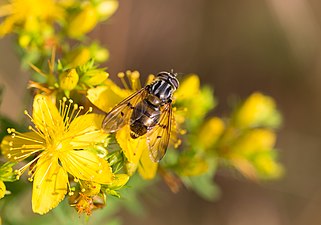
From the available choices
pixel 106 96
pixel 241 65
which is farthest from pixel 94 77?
pixel 241 65

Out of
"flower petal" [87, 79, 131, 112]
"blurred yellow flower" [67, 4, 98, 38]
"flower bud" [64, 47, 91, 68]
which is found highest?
"blurred yellow flower" [67, 4, 98, 38]

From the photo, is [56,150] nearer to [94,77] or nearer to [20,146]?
[20,146]

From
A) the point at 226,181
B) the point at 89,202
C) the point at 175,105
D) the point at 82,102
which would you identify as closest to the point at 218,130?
the point at 175,105

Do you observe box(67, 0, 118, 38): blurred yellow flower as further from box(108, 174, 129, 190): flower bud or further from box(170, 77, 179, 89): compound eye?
box(108, 174, 129, 190): flower bud

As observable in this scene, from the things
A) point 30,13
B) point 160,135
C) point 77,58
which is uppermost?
point 30,13

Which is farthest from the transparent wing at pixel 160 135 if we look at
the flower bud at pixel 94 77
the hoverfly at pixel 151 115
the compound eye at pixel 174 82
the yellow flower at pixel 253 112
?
the yellow flower at pixel 253 112

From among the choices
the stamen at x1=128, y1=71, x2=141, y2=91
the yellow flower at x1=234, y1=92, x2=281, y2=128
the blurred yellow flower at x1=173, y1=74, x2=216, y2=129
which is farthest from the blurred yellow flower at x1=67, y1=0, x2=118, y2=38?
the yellow flower at x1=234, y1=92, x2=281, y2=128

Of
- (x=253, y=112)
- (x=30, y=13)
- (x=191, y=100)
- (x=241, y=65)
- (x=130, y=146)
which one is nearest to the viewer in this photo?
(x=130, y=146)

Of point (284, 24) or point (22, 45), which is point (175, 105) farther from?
point (284, 24)
